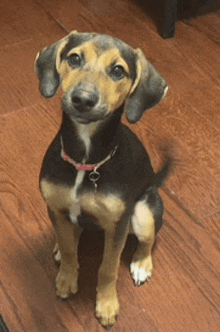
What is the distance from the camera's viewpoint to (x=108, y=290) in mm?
1708

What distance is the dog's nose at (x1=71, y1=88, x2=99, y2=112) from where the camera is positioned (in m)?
1.25

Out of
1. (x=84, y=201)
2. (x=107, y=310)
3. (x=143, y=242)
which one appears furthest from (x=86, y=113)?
(x=107, y=310)

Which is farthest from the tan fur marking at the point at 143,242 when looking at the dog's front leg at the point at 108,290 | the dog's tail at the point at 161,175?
the dog's tail at the point at 161,175

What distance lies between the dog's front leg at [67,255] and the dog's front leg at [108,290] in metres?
0.10

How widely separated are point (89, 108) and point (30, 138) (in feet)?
3.39

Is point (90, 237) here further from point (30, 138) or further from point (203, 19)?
point (203, 19)

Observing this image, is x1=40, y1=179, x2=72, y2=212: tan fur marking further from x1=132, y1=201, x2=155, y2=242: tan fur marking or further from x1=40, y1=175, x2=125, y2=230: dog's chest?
Answer: x1=132, y1=201, x2=155, y2=242: tan fur marking

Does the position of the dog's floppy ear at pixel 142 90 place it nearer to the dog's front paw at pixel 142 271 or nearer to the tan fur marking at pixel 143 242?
the tan fur marking at pixel 143 242

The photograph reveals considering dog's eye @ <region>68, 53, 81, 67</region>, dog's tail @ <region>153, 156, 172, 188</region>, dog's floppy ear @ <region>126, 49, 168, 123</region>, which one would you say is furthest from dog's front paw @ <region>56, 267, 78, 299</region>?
dog's eye @ <region>68, 53, 81, 67</region>

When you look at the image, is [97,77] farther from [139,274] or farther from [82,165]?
[139,274]

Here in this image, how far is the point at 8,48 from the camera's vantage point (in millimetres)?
2703

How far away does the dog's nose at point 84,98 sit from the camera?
4.10 ft

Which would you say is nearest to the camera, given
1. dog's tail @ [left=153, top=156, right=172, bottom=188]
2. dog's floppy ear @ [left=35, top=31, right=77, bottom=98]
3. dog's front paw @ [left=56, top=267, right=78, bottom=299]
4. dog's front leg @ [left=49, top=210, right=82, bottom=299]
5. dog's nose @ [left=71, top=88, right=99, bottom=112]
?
dog's nose @ [left=71, top=88, right=99, bottom=112]

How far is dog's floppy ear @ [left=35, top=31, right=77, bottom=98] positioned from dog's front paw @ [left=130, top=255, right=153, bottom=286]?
0.71 m
